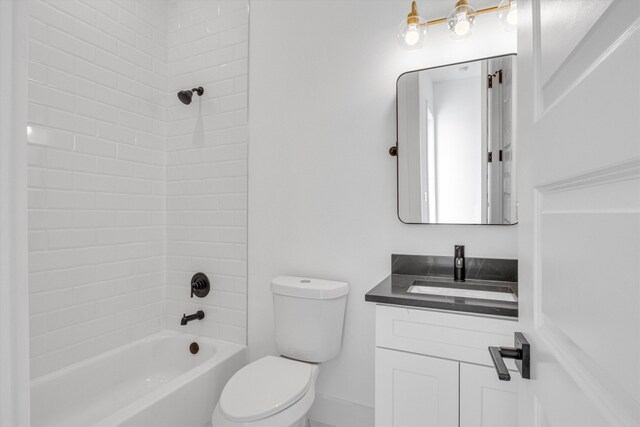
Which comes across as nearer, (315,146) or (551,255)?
(551,255)

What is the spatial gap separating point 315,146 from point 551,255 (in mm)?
1521

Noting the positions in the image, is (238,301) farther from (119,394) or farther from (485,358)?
(485,358)

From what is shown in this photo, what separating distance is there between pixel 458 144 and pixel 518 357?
3.72 ft

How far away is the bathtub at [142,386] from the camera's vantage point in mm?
1535

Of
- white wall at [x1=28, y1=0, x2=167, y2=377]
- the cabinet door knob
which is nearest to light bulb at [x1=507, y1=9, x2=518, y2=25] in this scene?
the cabinet door knob

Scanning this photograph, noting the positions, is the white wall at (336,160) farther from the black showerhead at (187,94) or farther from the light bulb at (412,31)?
the black showerhead at (187,94)

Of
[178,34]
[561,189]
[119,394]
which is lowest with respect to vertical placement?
[119,394]

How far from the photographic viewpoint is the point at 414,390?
49.8 inches

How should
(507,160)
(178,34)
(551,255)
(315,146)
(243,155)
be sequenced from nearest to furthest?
(551,255), (507,160), (315,146), (243,155), (178,34)

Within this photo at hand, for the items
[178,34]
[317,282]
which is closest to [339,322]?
[317,282]

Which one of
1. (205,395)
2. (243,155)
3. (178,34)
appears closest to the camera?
(205,395)

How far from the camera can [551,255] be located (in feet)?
1.73

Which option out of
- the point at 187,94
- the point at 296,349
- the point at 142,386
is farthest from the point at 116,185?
the point at 296,349

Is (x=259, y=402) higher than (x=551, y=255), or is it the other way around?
(x=551, y=255)
